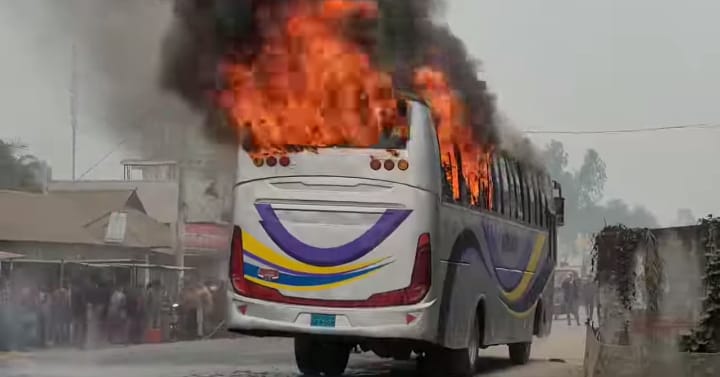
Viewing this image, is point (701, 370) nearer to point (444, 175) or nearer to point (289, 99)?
point (444, 175)

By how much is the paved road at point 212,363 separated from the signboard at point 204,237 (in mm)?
6863

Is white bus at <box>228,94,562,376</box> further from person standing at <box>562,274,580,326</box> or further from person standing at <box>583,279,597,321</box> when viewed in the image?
person standing at <box>562,274,580,326</box>

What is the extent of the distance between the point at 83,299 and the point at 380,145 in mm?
11880

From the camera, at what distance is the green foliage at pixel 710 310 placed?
11.6 metres

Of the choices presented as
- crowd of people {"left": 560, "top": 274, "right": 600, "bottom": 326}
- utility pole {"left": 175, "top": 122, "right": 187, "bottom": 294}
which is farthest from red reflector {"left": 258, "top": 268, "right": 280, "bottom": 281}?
crowd of people {"left": 560, "top": 274, "right": 600, "bottom": 326}

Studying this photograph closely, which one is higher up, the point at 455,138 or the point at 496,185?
the point at 455,138

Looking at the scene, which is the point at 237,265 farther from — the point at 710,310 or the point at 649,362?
the point at 710,310

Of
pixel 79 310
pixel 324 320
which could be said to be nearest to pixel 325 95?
pixel 324 320

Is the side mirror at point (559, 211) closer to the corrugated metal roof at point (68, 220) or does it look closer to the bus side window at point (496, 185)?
the bus side window at point (496, 185)

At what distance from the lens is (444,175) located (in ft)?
39.8

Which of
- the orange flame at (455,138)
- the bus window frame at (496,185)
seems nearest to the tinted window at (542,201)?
the bus window frame at (496,185)

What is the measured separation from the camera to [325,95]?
12477 millimetres

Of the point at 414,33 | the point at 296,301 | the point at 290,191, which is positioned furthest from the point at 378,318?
the point at 414,33

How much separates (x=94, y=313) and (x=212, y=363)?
21.4 feet
